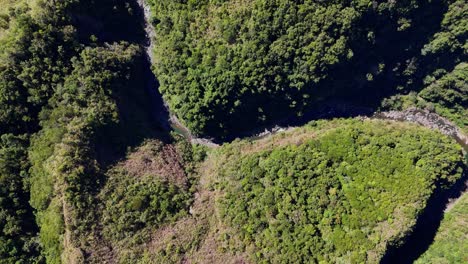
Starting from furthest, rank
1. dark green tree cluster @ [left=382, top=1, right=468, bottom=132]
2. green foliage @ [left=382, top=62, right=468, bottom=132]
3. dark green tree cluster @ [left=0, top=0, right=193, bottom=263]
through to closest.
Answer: green foliage @ [left=382, top=62, right=468, bottom=132]
dark green tree cluster @ [left=382, top=1, right=468, bottom=132]
dark green tree cluster @ [left=0, top=0, right=193, bottom=263]

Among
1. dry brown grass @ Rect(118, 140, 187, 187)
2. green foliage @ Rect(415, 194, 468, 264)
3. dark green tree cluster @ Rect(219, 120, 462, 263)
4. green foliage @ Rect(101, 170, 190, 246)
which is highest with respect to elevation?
dry brown grass @ Rect(118, 140, 187, 187)

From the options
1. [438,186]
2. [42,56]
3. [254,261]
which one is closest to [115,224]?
[254,261]

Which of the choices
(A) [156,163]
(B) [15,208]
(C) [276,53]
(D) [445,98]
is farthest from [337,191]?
(B) [15,208]

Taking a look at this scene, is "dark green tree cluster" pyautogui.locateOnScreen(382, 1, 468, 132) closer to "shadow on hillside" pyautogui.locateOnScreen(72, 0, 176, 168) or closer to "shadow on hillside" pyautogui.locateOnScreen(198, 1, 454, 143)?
"shadow on hillside" pyautogui.locateOnScreen(198, 1, 454, 143)

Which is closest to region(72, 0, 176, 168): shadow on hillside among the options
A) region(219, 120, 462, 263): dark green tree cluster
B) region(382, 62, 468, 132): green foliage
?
region(219, 120, 462, 263): dark green tree cluster

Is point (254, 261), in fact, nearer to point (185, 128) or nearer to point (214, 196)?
point (214, 196)

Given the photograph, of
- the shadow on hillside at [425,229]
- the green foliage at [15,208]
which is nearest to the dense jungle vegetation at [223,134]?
the green foliage at [15,208]

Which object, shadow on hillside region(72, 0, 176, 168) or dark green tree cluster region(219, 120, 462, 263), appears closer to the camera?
dark green tree cluster region(219, 120, 462, 263)
